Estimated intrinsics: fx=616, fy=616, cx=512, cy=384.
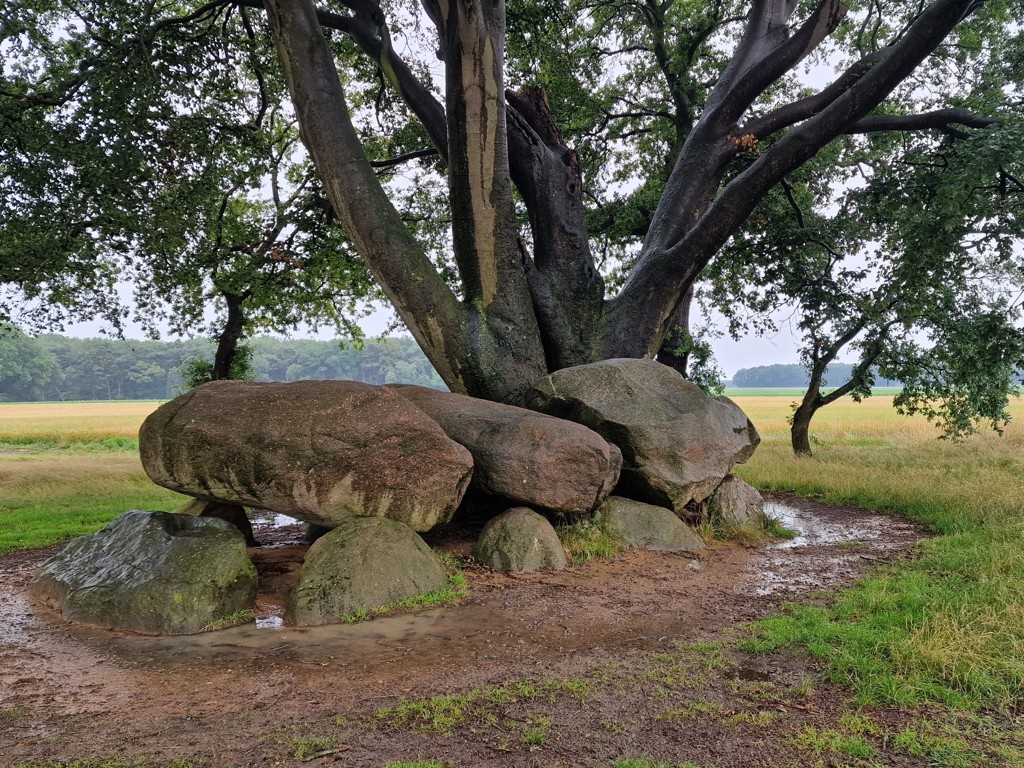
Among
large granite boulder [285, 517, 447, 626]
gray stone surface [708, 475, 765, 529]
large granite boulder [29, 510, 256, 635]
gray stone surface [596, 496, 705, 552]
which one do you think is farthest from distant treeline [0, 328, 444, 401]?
large granite boulder [285, 517, 447, 626]

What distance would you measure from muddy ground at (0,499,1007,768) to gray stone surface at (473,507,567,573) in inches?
20.3

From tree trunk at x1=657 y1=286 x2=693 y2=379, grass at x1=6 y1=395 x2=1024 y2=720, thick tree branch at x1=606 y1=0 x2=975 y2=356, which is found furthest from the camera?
tree trunk at x1=657 y1=286 x2=693 y2=379

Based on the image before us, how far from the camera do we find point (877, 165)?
1354 cm

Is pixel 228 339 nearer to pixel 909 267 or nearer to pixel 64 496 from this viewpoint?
pixel 64 496

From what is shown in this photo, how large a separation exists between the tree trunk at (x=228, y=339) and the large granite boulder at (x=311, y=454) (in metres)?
10.7

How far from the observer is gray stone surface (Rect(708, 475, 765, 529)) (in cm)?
893

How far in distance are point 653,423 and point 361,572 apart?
4221 millimetres

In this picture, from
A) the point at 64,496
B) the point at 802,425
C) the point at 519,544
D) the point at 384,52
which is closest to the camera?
the point at 519,544

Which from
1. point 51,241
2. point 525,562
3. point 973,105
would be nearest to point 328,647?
point 525,562

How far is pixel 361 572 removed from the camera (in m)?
5.91

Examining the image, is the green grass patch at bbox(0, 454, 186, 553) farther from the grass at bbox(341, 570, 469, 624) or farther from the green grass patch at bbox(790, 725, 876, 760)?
the green grass patch at bbox(790, 725, 876, 760)

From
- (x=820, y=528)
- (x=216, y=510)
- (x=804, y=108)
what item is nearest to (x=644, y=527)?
(x=820, y=528)

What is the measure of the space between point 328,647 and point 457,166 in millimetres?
7031

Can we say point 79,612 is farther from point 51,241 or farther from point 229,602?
point 51,241
